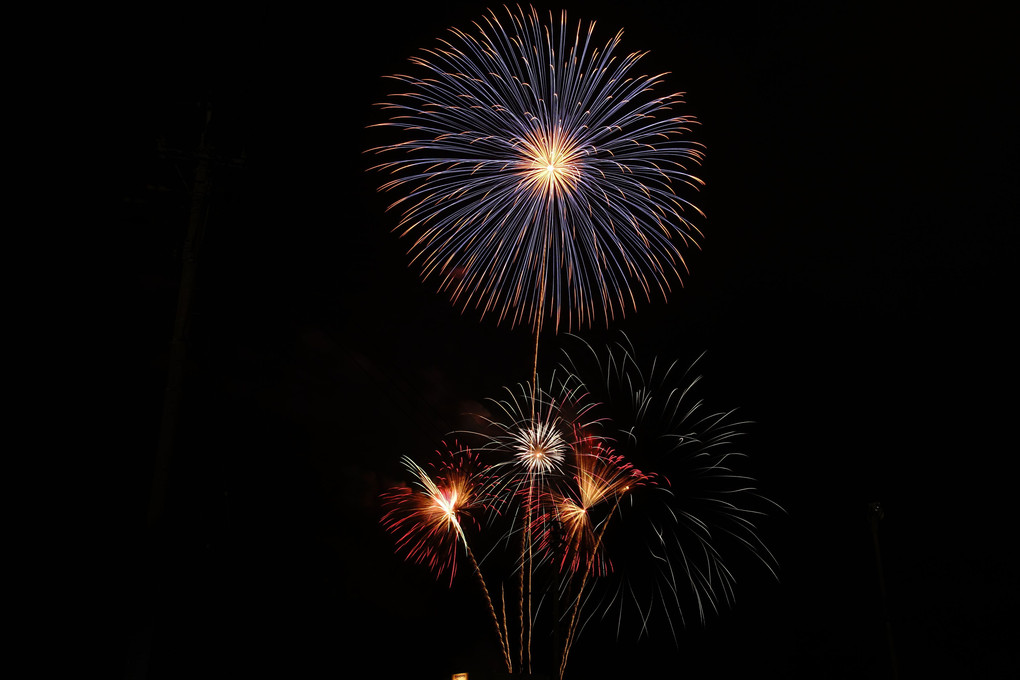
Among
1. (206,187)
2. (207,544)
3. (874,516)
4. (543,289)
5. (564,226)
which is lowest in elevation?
(207,544)

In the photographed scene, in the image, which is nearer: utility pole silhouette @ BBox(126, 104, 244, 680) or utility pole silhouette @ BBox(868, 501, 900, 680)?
utility pole silhouette @ BBox(126, 104, 244, 680)

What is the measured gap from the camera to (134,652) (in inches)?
378

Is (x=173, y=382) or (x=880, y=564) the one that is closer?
→ (x=173, y=382)

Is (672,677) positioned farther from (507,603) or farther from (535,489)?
(535,489)

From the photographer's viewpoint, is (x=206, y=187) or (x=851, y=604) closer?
(x=206, y=187)

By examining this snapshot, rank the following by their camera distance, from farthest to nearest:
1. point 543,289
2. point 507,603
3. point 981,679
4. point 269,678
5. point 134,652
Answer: point 507,603, point 981,679, point 269,678, point 543,289, point 134,652

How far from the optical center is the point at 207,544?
12516mm

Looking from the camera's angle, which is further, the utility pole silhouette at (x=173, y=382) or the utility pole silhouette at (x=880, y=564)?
the utility pole silhouette at (x=880, y=564)

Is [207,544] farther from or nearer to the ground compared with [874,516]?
nearer to the ground

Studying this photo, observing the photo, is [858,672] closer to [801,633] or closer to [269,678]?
[801,633]

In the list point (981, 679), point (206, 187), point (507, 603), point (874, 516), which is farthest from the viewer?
point (507, 603)

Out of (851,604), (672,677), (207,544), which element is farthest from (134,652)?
(851,604)

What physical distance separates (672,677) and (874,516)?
35.2 metres

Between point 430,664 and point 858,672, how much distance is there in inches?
983
